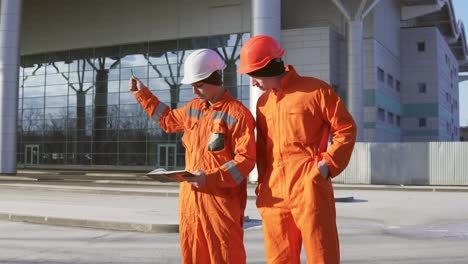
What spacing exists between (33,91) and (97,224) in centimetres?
4225

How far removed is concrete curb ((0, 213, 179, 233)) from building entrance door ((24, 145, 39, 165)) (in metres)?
39.7

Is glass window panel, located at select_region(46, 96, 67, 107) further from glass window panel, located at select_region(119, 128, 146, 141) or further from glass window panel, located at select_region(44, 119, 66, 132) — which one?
glass window panel, located at select_region(119, 128, 146, 141)

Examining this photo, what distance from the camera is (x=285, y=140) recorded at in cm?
354

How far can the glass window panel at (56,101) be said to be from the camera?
155 ft

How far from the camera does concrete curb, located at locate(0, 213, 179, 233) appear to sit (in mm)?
9289

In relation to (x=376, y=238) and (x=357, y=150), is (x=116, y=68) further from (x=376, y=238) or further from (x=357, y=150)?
(x=376, y=238)

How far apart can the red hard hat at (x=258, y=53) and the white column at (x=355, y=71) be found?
107 feet

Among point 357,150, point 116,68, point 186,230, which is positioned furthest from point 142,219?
point 116,68

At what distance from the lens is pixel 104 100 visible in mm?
45312

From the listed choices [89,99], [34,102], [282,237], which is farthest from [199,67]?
[34,102]

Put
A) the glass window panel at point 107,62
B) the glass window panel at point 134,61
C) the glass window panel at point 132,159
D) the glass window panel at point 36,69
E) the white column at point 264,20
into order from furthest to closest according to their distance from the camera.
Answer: the glass window panel at point 36,69
the glass window panel at point 107,62
the glass window panel at point 132,159
the glass window panel at point 134,61
the white column at point 264,20

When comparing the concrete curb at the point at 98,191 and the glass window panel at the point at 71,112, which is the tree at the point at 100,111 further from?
the concrete curb at the point at 98,191

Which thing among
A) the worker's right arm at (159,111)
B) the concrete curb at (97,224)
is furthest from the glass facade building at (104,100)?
the worker's right arm at (159,111)

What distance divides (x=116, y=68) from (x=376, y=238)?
37.9 m
